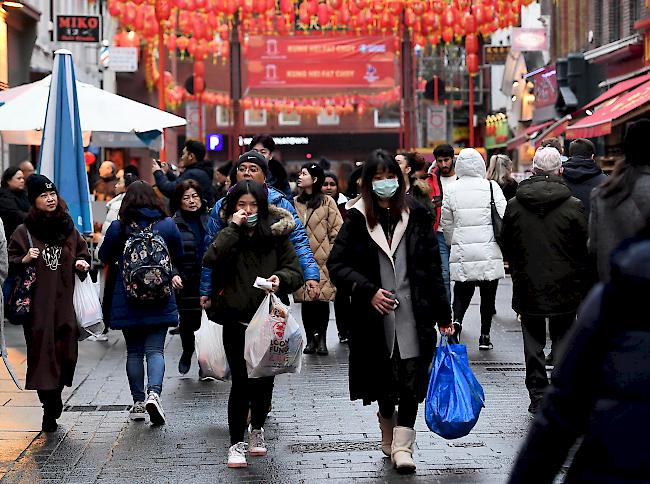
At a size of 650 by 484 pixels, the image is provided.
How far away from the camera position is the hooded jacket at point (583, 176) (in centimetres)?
1004

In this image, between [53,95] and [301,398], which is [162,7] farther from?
[301,398]

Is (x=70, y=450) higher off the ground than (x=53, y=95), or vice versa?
(x=53, y=95)

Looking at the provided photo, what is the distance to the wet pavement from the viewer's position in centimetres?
720

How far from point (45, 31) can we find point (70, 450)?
21528 millimetres

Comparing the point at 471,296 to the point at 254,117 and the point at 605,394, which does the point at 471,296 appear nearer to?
the point at 605,394

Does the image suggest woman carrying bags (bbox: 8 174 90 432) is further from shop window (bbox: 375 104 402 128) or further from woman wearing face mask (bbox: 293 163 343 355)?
shop window (bbox: 375 104 402 128)

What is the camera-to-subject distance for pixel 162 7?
81.4ft

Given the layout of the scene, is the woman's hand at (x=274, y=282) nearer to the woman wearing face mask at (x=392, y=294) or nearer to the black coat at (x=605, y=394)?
the woman wearing face mask at (x=392, y=294)

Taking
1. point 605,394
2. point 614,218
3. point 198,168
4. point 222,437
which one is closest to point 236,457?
point 222,437

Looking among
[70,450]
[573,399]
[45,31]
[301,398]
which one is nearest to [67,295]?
[70,450]

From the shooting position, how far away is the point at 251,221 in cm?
736

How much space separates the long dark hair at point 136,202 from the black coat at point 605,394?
633 cm

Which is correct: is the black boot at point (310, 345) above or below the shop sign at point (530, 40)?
below

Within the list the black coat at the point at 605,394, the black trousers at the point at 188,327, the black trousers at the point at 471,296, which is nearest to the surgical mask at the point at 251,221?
the black trousers at the point at 188,327
